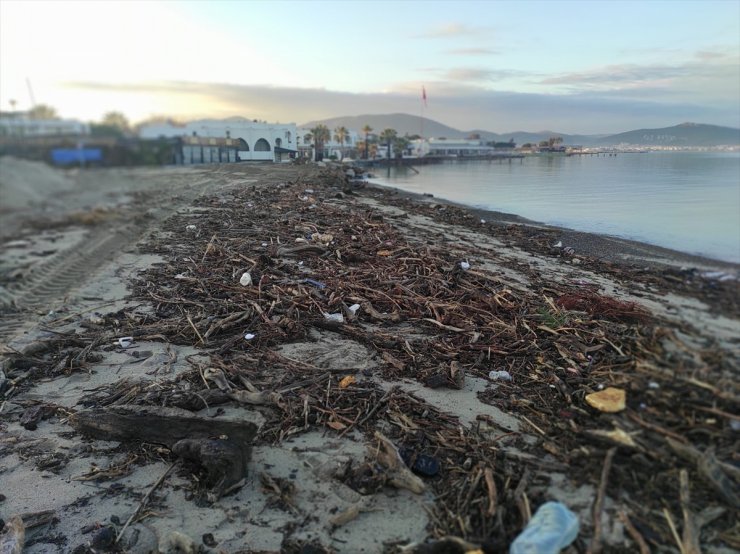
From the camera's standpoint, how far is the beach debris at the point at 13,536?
229 cm

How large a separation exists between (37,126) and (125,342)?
4055mm

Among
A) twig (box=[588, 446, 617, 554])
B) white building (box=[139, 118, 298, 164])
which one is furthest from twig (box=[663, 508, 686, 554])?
white building (box=[139, 118, 298, 164])

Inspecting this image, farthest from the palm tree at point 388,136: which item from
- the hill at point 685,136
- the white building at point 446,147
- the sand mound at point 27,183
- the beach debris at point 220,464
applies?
the beach debris at point 220,464

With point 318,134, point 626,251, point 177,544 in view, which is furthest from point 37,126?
point 626,251

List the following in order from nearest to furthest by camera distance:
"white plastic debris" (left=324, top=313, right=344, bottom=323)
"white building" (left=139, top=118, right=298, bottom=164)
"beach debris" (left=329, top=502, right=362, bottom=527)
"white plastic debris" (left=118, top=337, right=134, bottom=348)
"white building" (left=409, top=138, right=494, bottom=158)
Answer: "beach debris" (left=329, top=502, right=362, bottom=527) → "white plastic debris" (left=118, top=337, right=134, bottom=348) → "white plastic debris" (left=324, top=313, right=344, bottom=323) → "white building" (left=139, top=118, right=298, bottom=164) → "white building" (left=409, top=138, right=494, bottom=158)

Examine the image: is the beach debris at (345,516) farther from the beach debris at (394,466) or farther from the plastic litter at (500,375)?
the plastic litter at (500,375)

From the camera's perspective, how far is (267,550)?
2.30 meters

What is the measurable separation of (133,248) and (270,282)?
505 centimetres

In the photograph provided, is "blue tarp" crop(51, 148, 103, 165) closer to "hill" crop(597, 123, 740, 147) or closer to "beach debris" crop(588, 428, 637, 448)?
"hill" crop(597, 123, 740, 147)

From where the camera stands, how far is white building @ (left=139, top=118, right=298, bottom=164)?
24.5 ft

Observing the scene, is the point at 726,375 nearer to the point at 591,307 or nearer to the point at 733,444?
the point at 733,444

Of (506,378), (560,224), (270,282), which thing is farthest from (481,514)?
(560,224)

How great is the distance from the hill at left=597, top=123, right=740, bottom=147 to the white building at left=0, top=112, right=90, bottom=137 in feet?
21.1

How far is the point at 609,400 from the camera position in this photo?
7.30 feet
